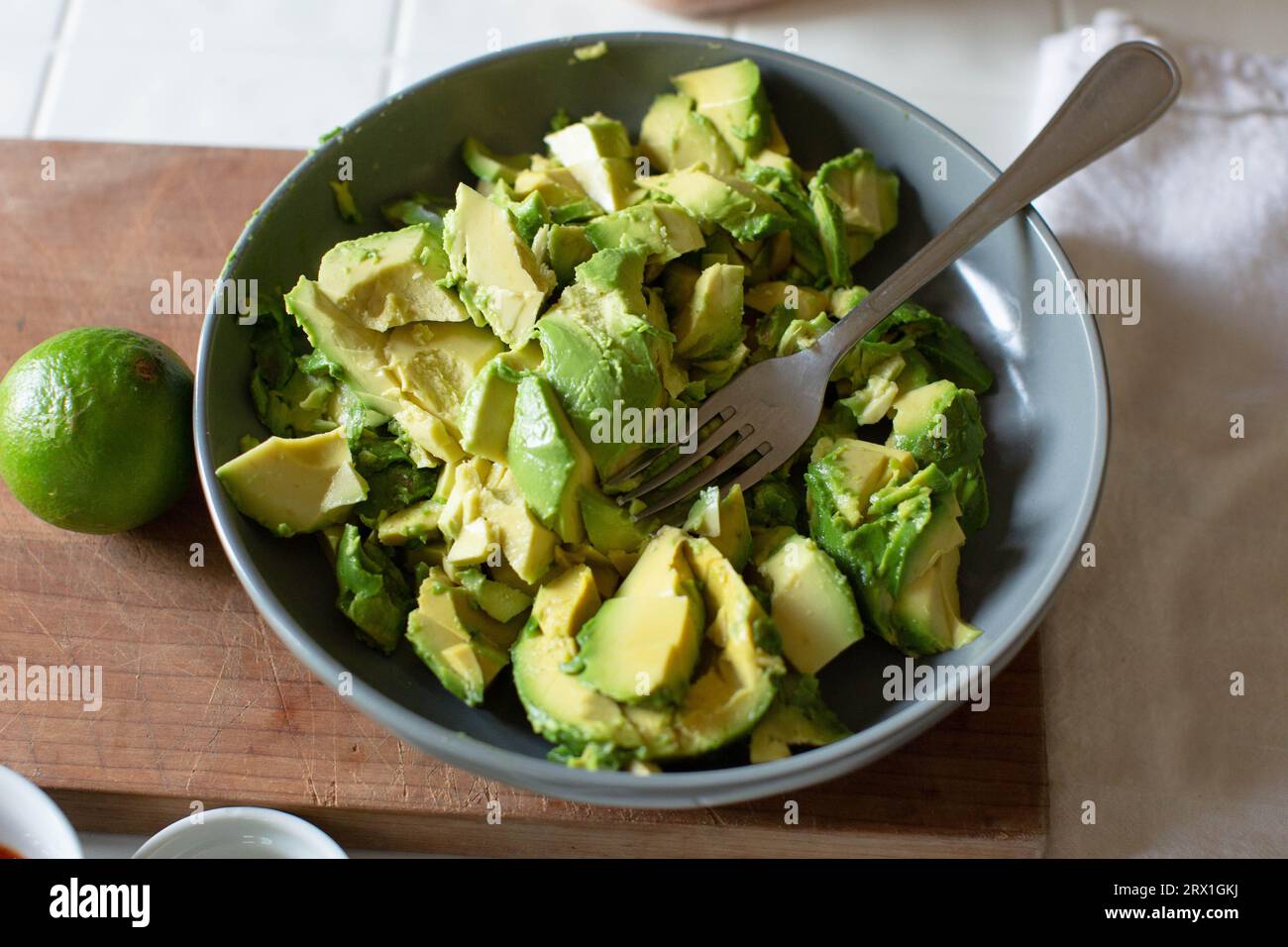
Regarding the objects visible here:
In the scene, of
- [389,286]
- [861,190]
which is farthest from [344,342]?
[861,190]

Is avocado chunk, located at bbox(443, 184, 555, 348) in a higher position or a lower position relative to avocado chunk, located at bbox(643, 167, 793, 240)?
lower

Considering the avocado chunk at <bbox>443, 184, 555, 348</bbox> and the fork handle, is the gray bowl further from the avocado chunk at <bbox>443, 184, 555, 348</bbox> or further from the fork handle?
the avocado chunk at <bbox>443, 184, 555, 348</bbox>

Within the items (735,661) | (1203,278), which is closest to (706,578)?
(735,661)

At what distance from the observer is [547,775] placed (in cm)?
133

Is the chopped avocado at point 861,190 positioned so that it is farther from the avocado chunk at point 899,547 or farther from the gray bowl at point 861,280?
the avocado chunk at point 899,547

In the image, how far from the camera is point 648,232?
1600mm

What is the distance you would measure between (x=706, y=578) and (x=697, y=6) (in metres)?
1.42

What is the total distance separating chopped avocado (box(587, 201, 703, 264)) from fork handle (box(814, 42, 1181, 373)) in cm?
25

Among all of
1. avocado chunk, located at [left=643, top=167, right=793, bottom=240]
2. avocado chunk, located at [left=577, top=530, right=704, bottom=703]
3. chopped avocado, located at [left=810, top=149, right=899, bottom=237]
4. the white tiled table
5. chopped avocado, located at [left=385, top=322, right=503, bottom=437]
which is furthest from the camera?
the white tiled table

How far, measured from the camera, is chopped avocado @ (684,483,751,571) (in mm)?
1466

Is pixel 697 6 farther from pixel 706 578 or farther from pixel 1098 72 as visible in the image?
pixel 706 578

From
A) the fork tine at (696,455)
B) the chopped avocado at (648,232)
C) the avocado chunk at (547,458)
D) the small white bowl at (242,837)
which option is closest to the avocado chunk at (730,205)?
the chopped avocado at (648,232)

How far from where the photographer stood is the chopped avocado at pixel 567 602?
1.42m

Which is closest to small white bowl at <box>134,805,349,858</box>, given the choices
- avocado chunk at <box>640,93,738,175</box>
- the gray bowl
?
the gray bowl
